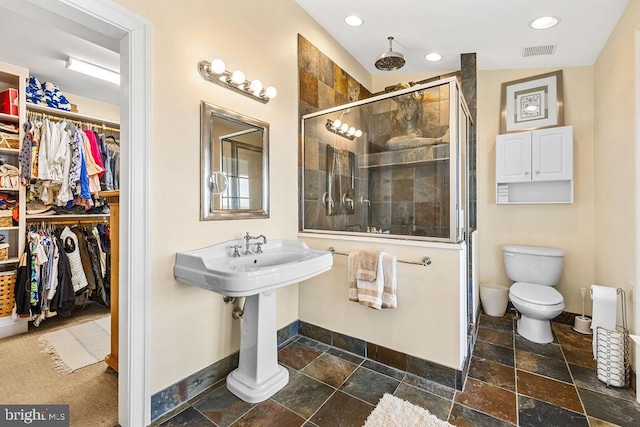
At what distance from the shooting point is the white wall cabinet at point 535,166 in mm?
2693

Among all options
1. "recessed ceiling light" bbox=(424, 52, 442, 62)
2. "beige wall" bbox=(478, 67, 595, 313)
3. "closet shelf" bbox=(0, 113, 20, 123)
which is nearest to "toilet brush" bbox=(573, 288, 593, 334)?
"beige wall" bbox=(478, 67, 595, 313)

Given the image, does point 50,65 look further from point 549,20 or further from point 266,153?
point 549,20

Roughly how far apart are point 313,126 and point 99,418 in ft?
7.93

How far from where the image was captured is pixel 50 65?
2709 mm

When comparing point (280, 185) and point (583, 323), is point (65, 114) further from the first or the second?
point (583, 323)

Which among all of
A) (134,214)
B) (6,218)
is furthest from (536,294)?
(6,218)

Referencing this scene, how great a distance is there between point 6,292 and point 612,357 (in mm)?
4609

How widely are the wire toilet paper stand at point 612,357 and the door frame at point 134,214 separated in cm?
272

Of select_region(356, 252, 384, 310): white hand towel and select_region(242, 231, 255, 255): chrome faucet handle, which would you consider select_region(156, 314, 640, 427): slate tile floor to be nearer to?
select_region(356, 252, 384, 310): white hand towel

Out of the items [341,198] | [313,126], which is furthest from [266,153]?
[341,198]

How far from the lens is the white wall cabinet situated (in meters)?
2.69

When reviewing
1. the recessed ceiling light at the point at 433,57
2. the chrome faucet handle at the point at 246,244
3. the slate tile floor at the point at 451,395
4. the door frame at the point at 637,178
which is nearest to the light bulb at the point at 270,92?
the chrome faucet handle at the point at 246,244

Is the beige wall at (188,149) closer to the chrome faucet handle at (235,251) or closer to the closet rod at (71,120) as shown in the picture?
the chrome faucet handle at (235,251)

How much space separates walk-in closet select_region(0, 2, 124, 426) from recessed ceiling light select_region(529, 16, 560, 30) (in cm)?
309
